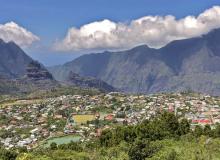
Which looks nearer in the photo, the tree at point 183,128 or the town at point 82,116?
the tree at point 183,128

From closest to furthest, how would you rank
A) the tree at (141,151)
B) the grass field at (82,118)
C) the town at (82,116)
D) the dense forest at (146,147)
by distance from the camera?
the dense forest at (146,147), the tree at (141,151), the town at (82,116), the grass field at (82,118)

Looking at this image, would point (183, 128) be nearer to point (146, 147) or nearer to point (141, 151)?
point (146, 147)

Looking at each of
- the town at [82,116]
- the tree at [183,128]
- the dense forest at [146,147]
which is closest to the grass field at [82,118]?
the town at [82,116]

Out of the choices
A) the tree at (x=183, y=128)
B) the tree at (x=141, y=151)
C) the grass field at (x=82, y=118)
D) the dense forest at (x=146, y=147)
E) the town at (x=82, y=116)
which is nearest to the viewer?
the dense forest at (x=146, y=147)

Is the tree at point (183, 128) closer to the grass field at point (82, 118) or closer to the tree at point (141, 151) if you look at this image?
the tree at point (141, 151)

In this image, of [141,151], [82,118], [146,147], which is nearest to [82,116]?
[82,118]

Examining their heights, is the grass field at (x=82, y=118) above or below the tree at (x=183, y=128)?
below

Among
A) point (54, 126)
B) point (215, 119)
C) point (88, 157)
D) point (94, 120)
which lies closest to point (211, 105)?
point (215, 119)

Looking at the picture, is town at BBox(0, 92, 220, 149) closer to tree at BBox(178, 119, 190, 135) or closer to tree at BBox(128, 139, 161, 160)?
tree at BBox(178, 119, 190, 135)
